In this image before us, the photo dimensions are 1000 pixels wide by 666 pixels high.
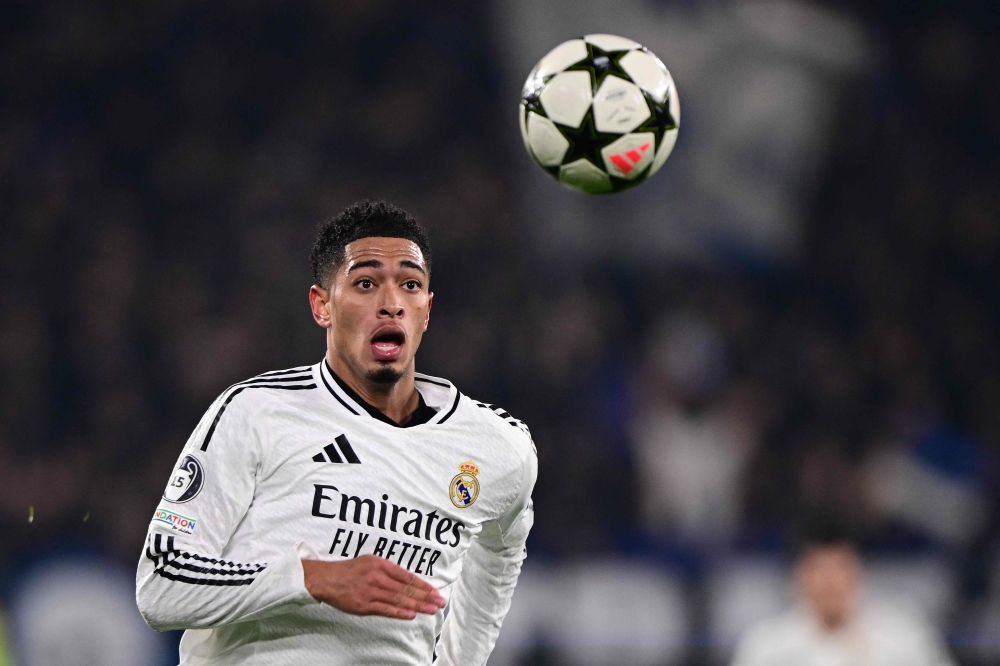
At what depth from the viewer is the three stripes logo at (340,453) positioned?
3153 millimetres

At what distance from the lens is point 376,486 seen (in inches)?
125

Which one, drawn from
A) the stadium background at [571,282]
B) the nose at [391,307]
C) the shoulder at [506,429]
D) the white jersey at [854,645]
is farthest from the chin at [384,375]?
the stadium background at [571,282]

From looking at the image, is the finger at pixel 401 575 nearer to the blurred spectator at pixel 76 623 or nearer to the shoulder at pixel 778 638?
the shoulder at pixel 778 638

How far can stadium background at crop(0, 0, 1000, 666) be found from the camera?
24.8 feet

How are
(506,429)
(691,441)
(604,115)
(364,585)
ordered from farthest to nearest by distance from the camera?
(691,441)
(604,115)
(506,429)
(364,585)

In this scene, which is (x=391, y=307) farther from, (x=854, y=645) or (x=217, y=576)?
(x=854, y=645)

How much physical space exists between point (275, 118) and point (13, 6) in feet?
8.29

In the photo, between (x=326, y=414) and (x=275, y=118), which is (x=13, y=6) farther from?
(x=326, y=414)

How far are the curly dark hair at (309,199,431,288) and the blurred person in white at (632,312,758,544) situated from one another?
4785mm

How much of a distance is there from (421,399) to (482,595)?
65cm

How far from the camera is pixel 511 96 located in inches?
431

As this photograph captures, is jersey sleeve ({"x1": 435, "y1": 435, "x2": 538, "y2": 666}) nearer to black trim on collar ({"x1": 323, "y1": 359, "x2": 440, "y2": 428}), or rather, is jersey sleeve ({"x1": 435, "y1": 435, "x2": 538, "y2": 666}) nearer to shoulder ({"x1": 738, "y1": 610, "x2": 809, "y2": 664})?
black trim on collar ({"x1": 323, "y1": 359, "x2": 440, "y2": 428})

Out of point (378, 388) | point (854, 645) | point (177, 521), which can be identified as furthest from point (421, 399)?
point (854, 645)

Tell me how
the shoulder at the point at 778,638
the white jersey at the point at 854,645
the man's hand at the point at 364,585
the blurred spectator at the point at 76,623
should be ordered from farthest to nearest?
the blurred spectator at the point at 76,623
the shoulder at the point at 778,638
the white jersey at the point at 854,645
the man's hand at the point at 364,585
